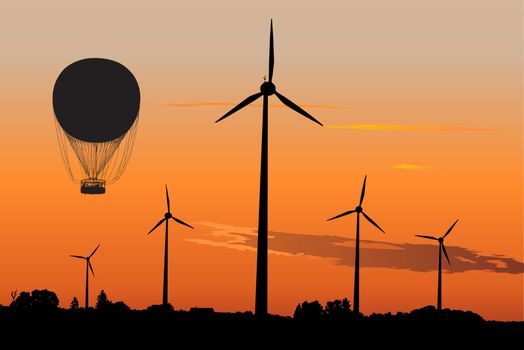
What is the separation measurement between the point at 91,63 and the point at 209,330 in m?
43.9

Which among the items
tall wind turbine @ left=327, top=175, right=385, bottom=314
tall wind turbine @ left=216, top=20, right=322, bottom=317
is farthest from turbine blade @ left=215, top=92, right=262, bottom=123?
tall wind turbine @ left=327, top=175, right=385, bottom=314

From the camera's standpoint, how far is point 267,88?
11250 centimetres

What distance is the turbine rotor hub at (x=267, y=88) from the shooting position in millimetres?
112312

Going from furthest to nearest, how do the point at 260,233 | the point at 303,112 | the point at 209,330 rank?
the point at 209,330 < the point at 303,112 < the point at 260,233

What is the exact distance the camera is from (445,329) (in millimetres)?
195875

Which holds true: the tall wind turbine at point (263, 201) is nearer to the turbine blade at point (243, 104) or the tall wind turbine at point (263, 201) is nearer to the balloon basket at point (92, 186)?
the turbine blade at point (243, 104)

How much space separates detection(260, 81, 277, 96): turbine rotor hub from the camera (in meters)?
112

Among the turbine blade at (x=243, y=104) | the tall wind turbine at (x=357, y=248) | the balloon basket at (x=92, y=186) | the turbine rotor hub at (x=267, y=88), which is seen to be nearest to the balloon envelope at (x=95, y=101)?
the balloon basket at (x=92, y=186)

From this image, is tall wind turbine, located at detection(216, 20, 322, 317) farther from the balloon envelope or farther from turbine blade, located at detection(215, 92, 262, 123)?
the balloon envelope

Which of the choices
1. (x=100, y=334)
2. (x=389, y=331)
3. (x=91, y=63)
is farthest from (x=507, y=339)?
(x=91, y=63)

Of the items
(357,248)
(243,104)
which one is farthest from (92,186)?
(243,104)

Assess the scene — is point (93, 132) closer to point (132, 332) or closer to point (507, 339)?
point (132, 332)

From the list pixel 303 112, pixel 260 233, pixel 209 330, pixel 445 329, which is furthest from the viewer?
pixel 445 329

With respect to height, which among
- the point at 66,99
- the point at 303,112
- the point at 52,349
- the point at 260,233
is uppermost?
the point at 66,99
